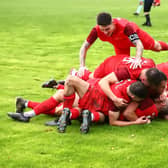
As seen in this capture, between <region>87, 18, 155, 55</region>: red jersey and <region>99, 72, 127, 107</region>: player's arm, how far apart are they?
0.97m

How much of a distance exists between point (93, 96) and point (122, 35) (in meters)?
1.25

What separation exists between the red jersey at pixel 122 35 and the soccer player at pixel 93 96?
103 cm

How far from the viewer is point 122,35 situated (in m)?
5.69

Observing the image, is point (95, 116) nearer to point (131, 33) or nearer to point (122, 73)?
point (122, 73)

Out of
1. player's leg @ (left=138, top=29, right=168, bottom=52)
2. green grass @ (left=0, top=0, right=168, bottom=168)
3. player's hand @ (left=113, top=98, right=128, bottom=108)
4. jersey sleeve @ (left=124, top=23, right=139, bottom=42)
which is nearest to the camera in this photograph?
green grass @ (left=0, top=0, right=168, bottom=168)

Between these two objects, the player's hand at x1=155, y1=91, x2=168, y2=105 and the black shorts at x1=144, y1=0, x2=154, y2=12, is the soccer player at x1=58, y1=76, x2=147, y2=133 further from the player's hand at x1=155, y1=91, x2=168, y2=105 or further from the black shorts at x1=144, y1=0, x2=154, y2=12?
the black shorts at x1=144, y1=0, x2=154, y2=12

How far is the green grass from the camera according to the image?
3.76 metres

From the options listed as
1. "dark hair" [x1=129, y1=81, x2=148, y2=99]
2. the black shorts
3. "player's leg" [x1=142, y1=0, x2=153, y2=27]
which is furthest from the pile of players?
the black shorts

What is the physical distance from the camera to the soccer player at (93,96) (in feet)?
14.8

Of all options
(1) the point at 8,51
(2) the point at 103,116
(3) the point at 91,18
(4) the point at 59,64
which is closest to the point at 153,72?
(2) the point at 103,116

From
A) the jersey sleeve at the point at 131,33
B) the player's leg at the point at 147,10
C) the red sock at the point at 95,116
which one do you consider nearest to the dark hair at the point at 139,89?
the red sock at the point at 95,116

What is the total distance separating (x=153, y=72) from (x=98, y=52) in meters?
5.13

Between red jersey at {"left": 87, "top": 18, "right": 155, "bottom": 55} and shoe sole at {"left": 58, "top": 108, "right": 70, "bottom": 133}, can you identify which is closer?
shoe sole at {"left": 58, "top": 108, "right": 70, "bottom": 133}

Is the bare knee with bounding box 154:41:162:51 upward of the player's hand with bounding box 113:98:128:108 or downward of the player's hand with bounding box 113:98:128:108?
upward
